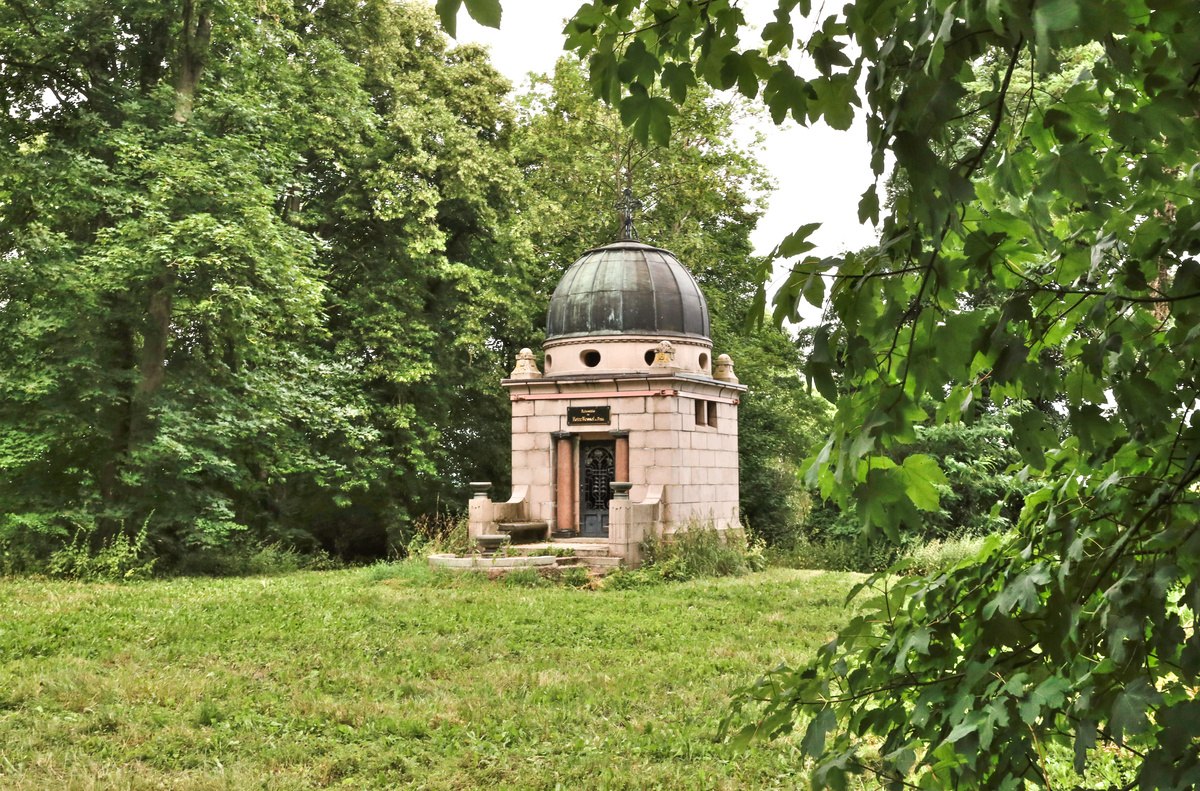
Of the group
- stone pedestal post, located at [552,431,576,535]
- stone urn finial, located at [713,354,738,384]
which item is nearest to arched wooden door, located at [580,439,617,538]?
stone pedestal post, located at [552,431,576,535]

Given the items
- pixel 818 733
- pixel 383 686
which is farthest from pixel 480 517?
pixel 818 733

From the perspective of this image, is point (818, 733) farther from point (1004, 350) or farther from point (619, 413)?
point (619, 413)

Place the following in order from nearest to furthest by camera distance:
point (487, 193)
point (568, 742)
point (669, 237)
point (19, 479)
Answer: point (568, 742)
point (19, 479)
point (487, 193)
point (669, 237)

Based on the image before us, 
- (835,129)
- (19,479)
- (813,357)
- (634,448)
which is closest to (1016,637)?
(813,357)

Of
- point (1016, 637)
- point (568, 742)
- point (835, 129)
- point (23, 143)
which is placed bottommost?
point (568, 742)

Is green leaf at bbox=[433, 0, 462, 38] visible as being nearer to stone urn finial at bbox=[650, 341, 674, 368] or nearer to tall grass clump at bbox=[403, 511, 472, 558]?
tall grass clump at bbox=[403, 511, 472, 558]

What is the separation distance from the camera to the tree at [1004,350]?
6.11ft

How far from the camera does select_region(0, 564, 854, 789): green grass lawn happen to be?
6.41 meters

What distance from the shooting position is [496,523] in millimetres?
18500

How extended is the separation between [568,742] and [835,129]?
5.41 meters

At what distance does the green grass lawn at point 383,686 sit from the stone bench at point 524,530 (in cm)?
408

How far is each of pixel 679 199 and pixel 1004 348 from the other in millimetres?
25189

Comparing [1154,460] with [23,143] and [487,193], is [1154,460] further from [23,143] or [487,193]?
[487,193]

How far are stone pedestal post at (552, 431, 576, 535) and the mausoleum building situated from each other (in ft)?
0.06
